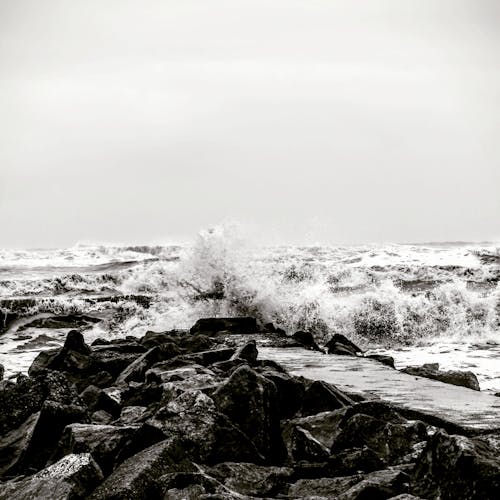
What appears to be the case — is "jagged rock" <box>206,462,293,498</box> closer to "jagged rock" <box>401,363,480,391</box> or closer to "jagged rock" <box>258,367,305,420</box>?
"jagged rock" <box>258,367,305,420</box>

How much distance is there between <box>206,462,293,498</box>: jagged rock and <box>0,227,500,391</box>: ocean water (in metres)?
3.38

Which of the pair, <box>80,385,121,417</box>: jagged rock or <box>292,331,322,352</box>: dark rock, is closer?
A: <box>80,385,121,417</box>: jagged rock

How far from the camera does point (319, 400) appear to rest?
133 inches

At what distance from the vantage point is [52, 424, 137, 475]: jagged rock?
2479mm

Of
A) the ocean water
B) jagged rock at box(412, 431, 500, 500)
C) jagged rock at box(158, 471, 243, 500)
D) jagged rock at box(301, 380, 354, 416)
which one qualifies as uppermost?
jagged rock at box(412, 431, 500, 500)

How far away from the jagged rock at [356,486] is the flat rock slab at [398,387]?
2.96 ft

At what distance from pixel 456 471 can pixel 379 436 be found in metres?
0.80

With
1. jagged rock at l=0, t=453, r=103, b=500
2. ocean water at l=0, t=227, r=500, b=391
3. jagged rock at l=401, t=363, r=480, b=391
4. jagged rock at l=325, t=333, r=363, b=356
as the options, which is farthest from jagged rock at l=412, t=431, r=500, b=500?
jagged rock at l=325, t=333, r=363, b=356

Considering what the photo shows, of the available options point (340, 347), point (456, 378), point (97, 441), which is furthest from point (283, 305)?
point (97, 441)

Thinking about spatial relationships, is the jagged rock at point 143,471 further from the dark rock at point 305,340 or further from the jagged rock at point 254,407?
the dark rock at point 305,340

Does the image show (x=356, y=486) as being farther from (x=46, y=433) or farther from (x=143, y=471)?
(x=46, y=433)

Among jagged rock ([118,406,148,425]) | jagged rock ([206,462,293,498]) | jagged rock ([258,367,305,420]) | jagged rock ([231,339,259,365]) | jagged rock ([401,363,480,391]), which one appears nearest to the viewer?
jagged rock ([206,462,293,498])

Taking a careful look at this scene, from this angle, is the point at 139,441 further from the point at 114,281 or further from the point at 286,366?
the point at 114,281

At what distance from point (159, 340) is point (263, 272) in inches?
197
